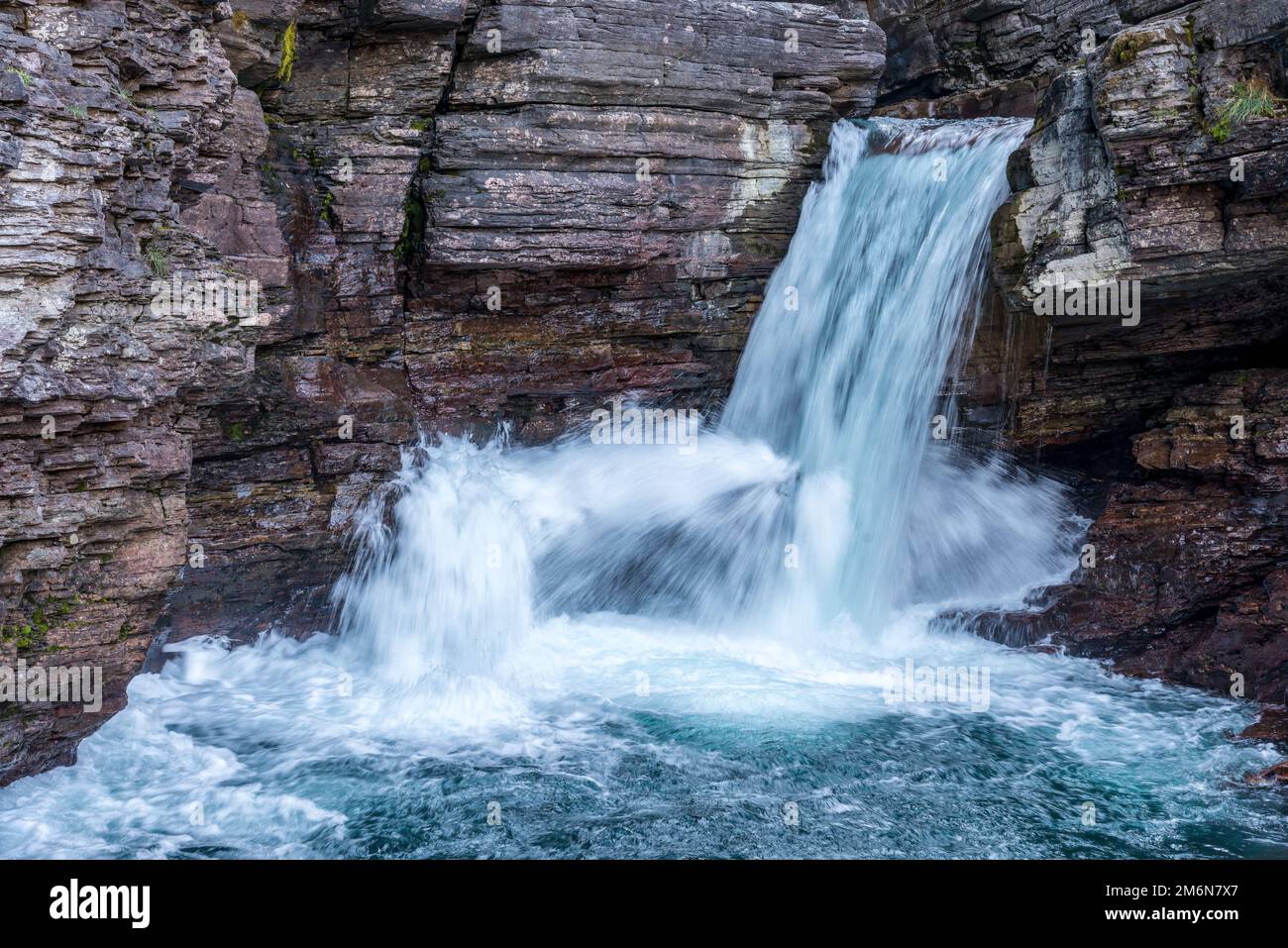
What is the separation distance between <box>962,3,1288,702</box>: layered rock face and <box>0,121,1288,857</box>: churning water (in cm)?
64

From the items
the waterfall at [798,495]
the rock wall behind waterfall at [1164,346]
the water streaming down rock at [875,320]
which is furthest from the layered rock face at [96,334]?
the rock wall behind waterfall at [1164,346]

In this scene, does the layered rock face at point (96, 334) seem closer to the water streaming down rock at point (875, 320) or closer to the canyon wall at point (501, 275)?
the canyon wall at point (501, 275)

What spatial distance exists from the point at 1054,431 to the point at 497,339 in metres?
6.90

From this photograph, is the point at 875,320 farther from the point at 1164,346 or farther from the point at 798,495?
the point at 1164,346

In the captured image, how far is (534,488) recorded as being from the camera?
536 inches

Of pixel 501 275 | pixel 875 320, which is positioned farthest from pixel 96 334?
pixel 875 320

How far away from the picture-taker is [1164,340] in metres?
12.2

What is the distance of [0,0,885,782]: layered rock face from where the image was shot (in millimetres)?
8891

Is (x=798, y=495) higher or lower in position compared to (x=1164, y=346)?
lower

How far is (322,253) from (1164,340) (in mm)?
9553

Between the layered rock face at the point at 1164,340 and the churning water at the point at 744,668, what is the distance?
2.10 ft

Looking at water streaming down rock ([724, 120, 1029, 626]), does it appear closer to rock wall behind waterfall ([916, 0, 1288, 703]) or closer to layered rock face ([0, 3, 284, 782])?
rock wall behind waterfall ([916, 0, 1288, 703])

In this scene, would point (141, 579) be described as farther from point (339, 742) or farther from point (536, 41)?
point (536, 41)

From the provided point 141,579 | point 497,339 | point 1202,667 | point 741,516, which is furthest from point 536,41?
point 1202,667
